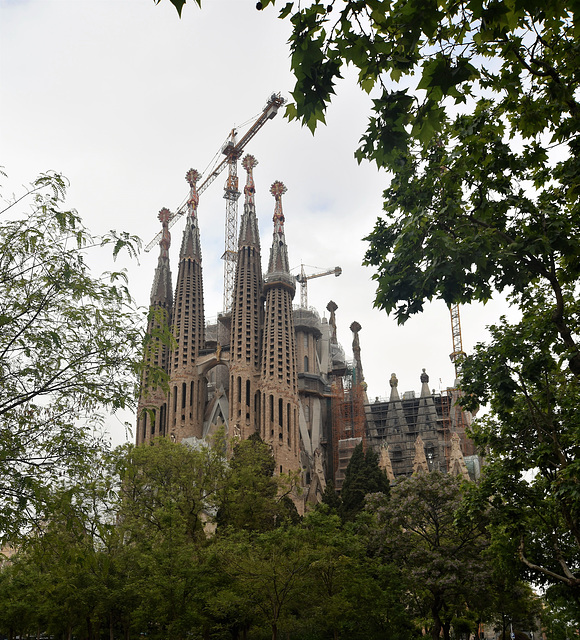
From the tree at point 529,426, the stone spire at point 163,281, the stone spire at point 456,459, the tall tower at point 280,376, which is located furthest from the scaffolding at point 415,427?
the tree at point 529,426

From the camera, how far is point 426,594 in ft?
94.3

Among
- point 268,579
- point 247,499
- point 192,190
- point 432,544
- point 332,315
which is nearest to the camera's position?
point 268,579

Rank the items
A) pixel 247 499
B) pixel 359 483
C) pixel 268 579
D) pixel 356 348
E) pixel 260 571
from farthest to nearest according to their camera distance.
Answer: pixel 356 348 → pixel 359 483 → pixel 247 499 → pixel 268 579 → pixel 260 571

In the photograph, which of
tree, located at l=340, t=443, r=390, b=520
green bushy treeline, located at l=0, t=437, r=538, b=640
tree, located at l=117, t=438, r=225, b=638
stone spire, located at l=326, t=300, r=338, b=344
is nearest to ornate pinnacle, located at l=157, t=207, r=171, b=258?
stone spire, located at l=326, t=300, r=338, b=344

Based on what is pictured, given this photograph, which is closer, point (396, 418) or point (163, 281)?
point (396, 418)

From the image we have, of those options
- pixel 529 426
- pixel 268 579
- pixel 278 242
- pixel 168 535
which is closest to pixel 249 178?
pixel 278 242

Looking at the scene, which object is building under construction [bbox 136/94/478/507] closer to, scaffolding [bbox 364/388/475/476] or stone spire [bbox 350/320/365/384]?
scaffolding [bbox 364/388/475/476]

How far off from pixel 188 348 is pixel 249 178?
78.1ft

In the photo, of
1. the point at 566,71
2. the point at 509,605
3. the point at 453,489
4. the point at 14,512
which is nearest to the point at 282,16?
the point at 566,71

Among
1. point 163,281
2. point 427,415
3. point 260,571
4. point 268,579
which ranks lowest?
point 268,579

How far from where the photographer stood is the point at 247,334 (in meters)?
73.5

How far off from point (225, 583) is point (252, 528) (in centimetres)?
819

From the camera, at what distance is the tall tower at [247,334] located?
230ft

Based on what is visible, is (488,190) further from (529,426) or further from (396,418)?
(396,418)
